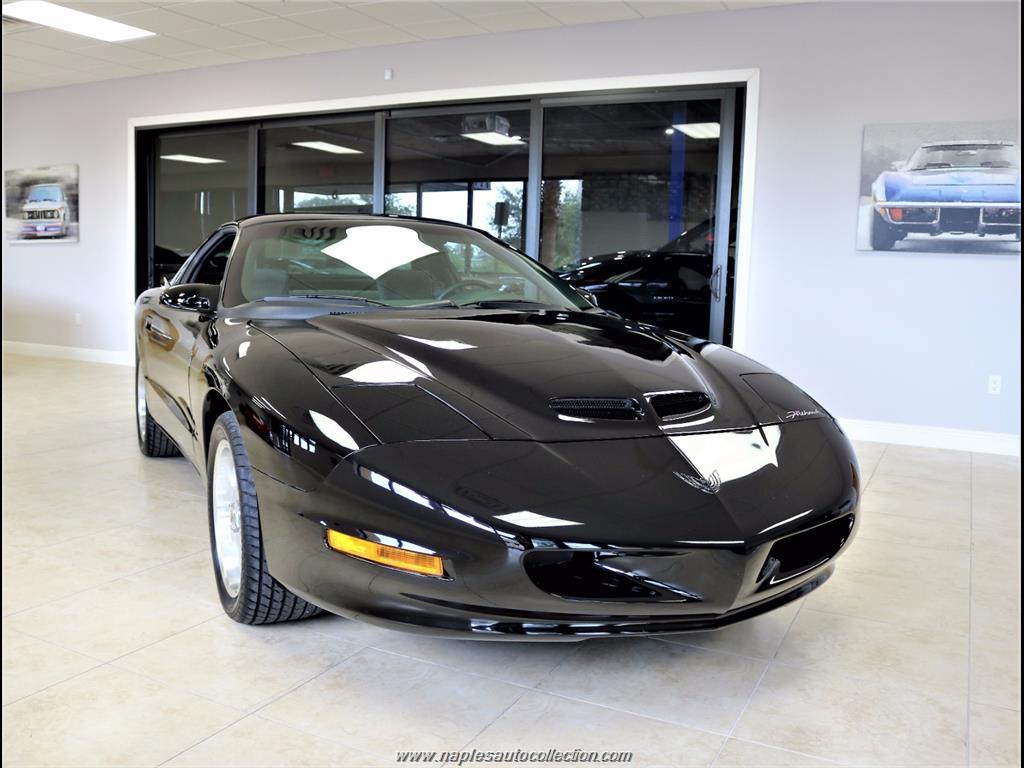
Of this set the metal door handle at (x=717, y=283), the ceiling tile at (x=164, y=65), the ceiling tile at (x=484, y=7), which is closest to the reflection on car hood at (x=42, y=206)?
the ceiling tile at (x=164, y=65)

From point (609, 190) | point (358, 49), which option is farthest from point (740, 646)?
point (358, 49)

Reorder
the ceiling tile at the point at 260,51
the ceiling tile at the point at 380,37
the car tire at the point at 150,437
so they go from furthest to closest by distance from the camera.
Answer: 1. the ceiling tile at the point at 260,51
2. the ceiling tile at the point at 380,37
3. the car tire at the point at 150,437

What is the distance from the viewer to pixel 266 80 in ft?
21.7

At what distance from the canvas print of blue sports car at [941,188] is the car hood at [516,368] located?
305cm

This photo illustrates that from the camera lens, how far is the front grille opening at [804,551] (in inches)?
59.6

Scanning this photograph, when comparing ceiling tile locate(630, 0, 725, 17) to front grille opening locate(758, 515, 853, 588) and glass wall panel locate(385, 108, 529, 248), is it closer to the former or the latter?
glass wall panel locate(385, 108, 529, 248)

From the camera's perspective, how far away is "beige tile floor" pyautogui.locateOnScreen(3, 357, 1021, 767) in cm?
144

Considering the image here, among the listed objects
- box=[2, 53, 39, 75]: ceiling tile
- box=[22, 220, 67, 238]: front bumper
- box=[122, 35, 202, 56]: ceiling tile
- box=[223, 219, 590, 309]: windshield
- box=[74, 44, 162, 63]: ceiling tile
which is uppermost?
box=[2, 53, 39, 75]: ceiling tile

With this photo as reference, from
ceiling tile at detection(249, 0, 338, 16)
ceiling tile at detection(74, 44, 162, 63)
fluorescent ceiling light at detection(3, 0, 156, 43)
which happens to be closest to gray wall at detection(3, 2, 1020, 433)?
ceiling tile at detection(249, 0, 338, 16)

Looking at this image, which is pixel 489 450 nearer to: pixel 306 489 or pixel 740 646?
pixel 306 489

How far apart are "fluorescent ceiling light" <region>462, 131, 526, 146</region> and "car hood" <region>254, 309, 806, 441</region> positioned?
12.9 feet

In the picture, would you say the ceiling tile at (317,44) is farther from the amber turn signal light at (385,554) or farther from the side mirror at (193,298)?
the amber turn signal light at (385,554)

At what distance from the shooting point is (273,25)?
18.5 feet

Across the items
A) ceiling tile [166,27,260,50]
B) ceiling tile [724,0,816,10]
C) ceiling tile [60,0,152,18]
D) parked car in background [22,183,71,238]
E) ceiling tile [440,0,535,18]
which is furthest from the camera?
parked car in background [22,183,71,238]
